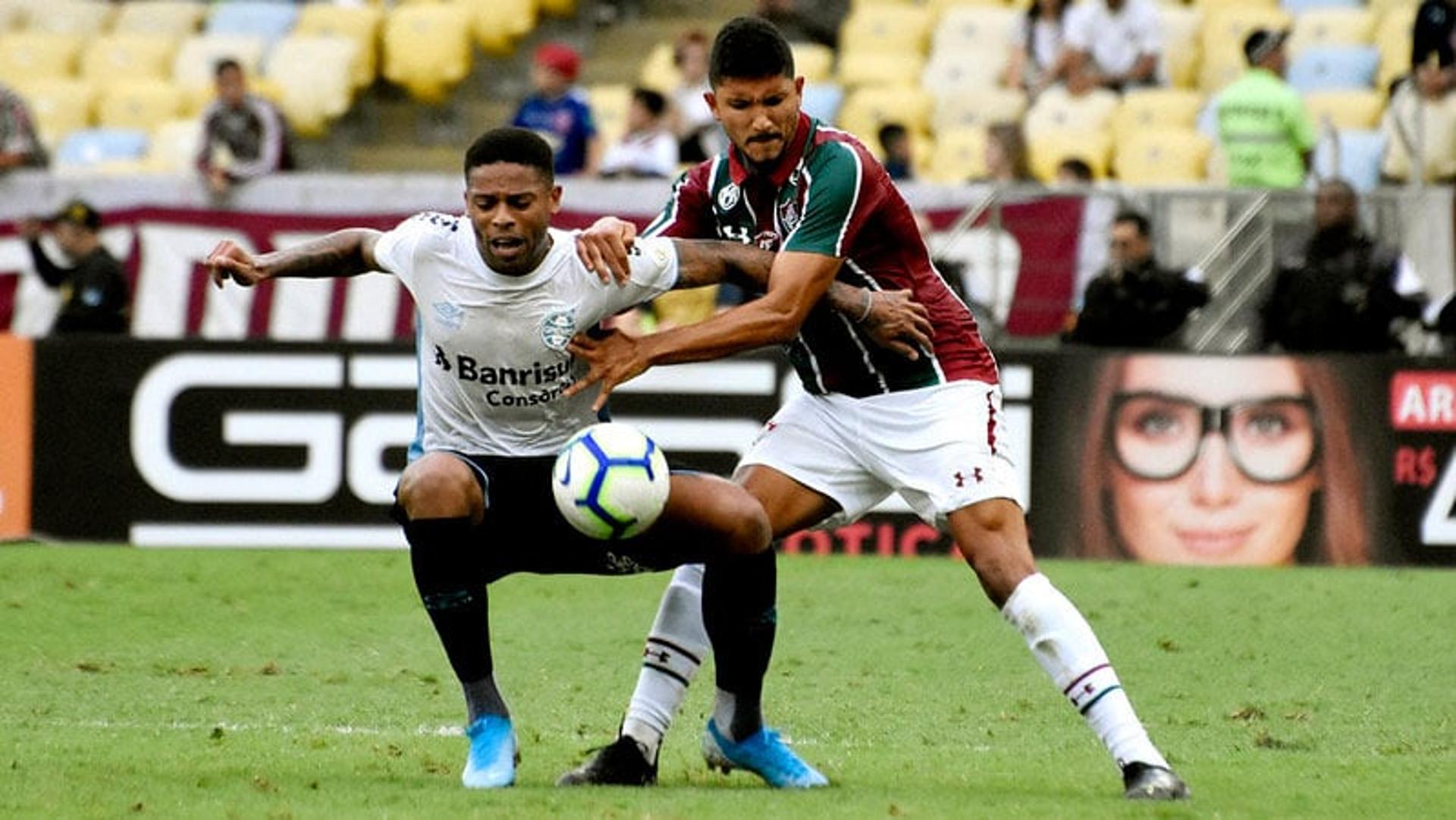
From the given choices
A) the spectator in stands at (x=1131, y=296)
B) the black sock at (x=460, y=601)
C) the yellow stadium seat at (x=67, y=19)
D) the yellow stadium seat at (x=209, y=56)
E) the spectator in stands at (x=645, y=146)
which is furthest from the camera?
the yellow stadium seat at (x=67, y=19)

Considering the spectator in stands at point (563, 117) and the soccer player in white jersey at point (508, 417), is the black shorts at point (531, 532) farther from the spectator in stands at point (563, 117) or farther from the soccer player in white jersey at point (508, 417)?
the spectator in stands at point (563, 117)

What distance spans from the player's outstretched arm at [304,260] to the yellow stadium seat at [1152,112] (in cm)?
1056

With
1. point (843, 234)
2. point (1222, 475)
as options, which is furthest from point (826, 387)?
point (1222, 475)

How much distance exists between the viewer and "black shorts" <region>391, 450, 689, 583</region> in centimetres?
693

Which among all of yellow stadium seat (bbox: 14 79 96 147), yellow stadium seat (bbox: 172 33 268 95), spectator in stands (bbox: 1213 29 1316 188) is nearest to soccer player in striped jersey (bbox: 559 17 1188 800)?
spectator in stands (bbox: 1213 29 1316 188)

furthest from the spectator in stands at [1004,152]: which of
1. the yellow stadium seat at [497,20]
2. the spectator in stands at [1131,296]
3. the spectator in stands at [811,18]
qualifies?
the yellow stadium seat at [497,20]

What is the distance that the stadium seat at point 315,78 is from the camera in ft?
63.4

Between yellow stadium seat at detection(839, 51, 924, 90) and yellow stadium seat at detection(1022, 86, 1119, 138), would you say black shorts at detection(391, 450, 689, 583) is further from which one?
yellow stadium seat at detection(839, 51, 924, 90)

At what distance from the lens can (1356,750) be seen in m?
8.01

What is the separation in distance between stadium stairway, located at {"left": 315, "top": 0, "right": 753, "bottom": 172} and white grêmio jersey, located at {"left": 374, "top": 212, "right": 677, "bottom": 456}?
12.5 m

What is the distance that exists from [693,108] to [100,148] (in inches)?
185

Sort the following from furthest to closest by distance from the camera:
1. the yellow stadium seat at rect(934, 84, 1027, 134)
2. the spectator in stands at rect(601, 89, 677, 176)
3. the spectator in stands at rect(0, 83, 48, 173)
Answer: the yellow stadium seat at rect(934, 84, 1027, 134) < the spectator in stands at rect(0, 83, 48, 173) < the spectator in stands at rect(601, 89, 677, 176)

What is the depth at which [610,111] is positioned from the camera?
18.7m

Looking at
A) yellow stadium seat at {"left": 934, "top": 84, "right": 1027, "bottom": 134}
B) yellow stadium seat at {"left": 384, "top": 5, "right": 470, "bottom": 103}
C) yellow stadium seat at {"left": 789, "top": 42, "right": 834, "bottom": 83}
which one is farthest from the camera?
yellow stadium seat at {"left": 384, "top": 5, "right": 470, "bottom": 103}
